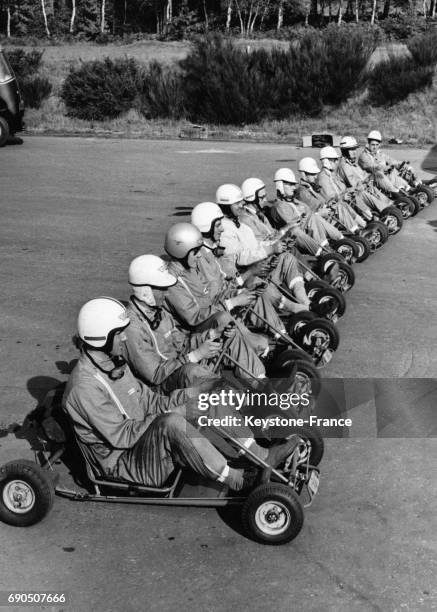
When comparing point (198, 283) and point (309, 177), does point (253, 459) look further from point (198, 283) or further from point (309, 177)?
point (309, 177)

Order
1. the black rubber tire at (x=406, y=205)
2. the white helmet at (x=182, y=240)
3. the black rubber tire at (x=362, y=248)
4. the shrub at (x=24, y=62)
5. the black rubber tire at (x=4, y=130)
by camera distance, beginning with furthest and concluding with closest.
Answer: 1. the shrub at (x=24, y=62)
2. the black rubber tire at (x=4, y=130)
3. the black rubber tire at (x=406, y=205)
4. the black rubber tire at (x=362, y=248)
5. the white helmet at (x=182, y=240)

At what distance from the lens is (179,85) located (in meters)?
35.1

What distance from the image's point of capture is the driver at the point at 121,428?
5480 mm

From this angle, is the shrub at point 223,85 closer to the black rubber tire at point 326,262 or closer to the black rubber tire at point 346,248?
the black rubber tire at point 346,248

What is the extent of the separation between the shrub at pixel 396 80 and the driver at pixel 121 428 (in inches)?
1215

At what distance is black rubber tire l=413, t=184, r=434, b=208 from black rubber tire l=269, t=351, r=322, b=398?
9.66m

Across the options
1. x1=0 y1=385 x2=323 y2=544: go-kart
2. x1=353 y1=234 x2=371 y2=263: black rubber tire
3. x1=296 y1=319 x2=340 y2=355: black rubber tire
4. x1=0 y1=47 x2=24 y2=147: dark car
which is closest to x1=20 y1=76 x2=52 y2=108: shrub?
x1=0 y1=47 x2=24 y2=147: dark car

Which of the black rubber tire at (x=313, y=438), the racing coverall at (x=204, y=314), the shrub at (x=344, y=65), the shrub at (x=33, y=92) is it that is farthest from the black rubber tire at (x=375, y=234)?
the shrub at (x=33, y=92)

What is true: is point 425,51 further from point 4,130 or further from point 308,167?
point 308,167

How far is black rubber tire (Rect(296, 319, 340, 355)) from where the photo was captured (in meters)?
8.45

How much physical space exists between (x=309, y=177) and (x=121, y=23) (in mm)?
50984

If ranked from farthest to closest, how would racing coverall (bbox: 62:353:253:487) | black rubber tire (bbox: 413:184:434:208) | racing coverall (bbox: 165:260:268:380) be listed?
black rubber tire (bbox: 413:184:434:208)
racing coverall (bbox: 165:260:268:380)
racing coverall (bbox: 62:353:253:487)

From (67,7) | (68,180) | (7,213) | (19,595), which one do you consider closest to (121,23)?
(67,7)

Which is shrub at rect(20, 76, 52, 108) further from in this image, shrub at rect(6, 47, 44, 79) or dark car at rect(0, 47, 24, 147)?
dark car at rect(0, 47, 24, 147)
